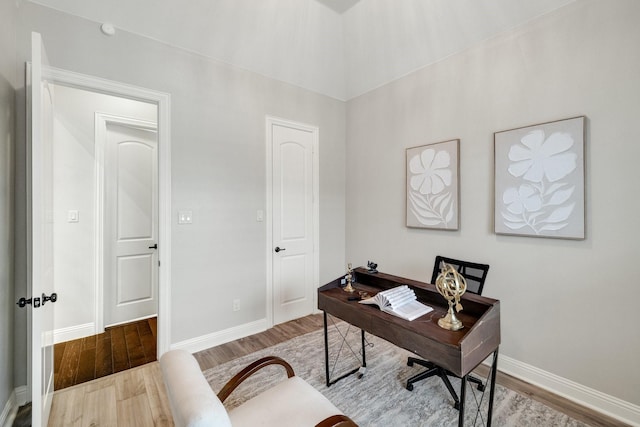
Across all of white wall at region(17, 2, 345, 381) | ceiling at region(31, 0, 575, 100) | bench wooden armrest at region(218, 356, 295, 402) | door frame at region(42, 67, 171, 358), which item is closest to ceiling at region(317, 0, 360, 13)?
ceiling at region(31, 0, 575, 100)

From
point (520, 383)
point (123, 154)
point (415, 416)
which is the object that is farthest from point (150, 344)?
point (520, 383)

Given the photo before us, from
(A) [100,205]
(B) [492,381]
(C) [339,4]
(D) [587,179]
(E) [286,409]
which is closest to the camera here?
(E) [286,409]

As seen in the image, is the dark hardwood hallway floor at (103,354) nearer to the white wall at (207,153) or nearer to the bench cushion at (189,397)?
the white wall at (207,153)

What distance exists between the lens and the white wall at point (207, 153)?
87.5 inches

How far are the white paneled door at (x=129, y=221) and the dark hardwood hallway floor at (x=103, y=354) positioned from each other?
0.31 meters

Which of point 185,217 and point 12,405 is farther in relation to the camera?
point 185,217

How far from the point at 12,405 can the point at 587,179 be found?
166 inches

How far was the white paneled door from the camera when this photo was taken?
3.18 metres

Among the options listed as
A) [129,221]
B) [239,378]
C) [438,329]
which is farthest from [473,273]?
[129,221]

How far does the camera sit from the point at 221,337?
9.30 ft

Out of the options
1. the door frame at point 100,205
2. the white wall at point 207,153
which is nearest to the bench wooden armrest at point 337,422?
the white wall at point 207,153

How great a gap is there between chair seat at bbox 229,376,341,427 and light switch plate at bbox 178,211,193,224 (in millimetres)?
1754

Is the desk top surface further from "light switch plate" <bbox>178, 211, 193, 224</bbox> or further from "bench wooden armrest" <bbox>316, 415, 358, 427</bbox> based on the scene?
"light switch plate" <bbox>178, 211, 193, 224</bbox>

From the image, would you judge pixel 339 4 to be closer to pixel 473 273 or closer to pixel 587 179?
pixel 587 179
